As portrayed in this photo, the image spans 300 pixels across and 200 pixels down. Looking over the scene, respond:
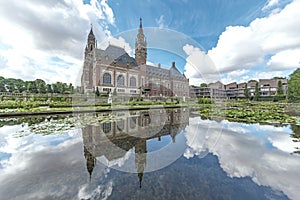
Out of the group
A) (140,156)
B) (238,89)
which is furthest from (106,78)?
(238,89)

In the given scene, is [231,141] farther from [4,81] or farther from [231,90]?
[4,81]

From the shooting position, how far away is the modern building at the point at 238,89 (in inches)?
2119

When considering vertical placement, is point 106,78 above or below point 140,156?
above

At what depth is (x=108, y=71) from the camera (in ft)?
113

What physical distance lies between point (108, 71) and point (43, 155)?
32872 millimetres

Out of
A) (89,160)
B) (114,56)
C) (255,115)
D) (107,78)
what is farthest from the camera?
(114,56)

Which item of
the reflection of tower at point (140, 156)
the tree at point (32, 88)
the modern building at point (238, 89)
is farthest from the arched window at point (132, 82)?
the tree at point (32, 88)

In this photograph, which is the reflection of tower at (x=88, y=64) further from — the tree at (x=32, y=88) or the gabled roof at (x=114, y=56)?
the tree at (x=32, y=88)

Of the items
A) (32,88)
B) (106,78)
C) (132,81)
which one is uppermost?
(106,78)

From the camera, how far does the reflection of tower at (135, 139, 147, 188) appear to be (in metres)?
3.13

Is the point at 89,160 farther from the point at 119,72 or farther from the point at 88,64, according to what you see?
the point at 88,64

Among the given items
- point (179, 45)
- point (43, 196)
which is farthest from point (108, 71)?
point (43, 196)

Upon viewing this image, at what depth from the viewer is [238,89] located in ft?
211

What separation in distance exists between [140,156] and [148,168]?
0.70 m
